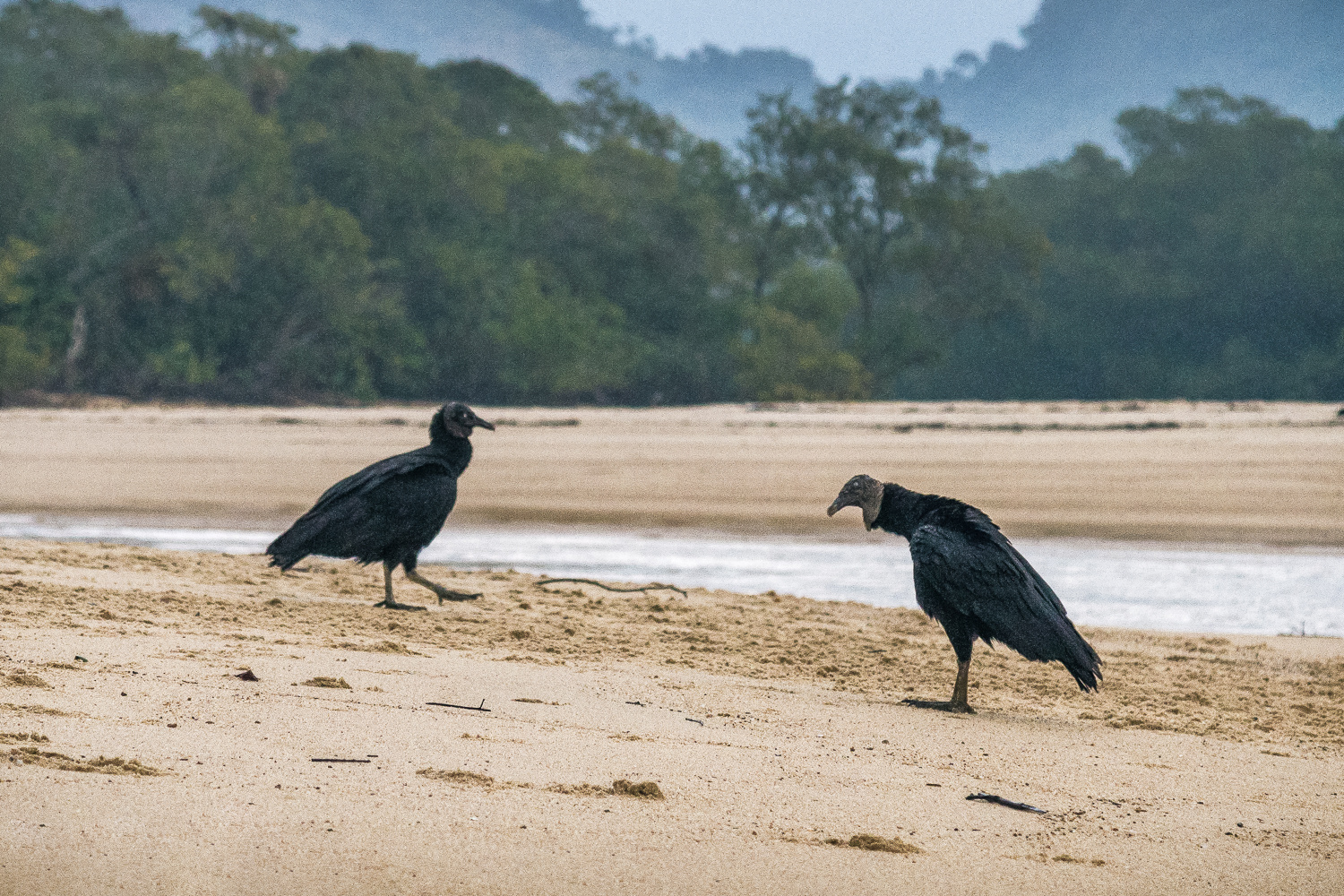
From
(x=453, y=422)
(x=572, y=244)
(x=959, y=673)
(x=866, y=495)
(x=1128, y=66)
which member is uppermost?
(x=1128, y=66)

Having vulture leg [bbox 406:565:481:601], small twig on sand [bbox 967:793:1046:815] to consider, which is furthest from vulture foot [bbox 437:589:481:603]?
small twig on sand [bbox 967:793:1046:815]

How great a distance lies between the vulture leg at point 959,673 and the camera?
14.9 ft

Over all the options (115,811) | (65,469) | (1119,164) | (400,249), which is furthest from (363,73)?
(115,811)

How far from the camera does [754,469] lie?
612 inches

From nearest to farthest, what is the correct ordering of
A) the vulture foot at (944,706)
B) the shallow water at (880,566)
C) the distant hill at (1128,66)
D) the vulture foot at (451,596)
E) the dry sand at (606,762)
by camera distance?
the dry sand at (606,762) < the vulture foot at (944,706) < the vulture foot at (451,596) < the shallow water at (880,566) < the distant hill at (1128,66)

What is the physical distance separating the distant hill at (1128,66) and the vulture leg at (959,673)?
10568 cm

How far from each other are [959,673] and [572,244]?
3475cm

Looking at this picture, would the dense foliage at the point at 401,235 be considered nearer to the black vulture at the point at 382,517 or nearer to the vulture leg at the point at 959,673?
the black vulture at the point at 382,517

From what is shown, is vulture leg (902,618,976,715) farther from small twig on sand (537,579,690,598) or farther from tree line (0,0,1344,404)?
tree line (0,0,1344,404)

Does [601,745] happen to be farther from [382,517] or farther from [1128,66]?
[1128,66]

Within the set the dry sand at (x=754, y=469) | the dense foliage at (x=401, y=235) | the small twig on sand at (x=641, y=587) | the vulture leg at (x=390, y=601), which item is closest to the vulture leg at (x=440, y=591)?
the vulture leg at (x=390, y=601)

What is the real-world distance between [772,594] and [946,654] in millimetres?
1761

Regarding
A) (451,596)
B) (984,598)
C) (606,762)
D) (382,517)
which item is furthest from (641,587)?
(606,762)

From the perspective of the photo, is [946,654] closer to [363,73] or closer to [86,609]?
[86,609]
